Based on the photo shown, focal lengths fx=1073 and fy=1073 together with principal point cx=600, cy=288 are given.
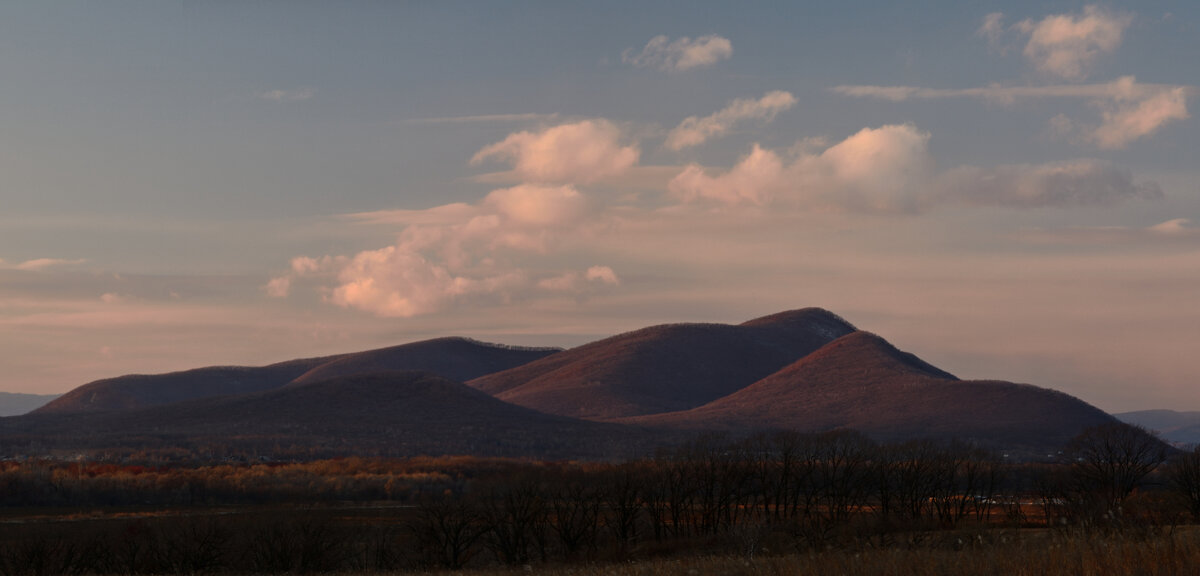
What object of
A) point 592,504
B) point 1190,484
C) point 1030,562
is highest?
point 1030,562

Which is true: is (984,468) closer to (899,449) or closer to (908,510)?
(899,449)

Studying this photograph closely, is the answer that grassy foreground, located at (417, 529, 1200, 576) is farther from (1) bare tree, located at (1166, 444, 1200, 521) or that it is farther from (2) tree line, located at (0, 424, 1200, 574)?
(1) bare tree, located at (1166, 444, 1200, 521)

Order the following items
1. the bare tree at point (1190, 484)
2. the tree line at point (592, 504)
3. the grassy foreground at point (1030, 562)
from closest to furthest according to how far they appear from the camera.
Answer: the grassy foreground at point (1030, 562) < the tree line at point (592, 504) < the bare tree at point (1190, 484)

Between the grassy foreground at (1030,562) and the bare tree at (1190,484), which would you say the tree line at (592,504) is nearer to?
the bare tree at (1190,484)

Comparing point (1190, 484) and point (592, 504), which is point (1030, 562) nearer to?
point (1190, 484)

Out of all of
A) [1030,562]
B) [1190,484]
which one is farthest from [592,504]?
[1030,562]

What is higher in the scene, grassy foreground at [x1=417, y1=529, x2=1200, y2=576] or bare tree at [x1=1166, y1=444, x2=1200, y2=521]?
grassy foreground at [x1=417, y1=529, x2=1200, y2=576]

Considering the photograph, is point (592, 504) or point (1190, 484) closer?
point (1190, 484)

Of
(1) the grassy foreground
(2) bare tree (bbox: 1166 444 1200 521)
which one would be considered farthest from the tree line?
(1) the grassy foreground

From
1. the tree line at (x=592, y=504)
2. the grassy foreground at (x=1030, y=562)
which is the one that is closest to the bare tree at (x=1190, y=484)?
the tree line at (x=592, y=504)

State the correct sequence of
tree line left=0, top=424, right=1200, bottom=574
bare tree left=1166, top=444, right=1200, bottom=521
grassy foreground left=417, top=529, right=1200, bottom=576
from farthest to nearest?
bare tree left=1166, top=444, right=1200, bottom=521
tree line left=0, top=424, right=1200, bottom=574
grassy foreground left=417, top=529, right=1200, bottom=576

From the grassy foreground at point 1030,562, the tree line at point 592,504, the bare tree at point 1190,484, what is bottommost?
the tree line at point 592,504

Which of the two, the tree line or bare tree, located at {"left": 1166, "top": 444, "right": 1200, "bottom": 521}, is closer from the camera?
the tree line

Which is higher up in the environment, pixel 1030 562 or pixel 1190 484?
pixel 1030 562
